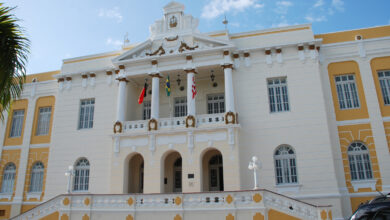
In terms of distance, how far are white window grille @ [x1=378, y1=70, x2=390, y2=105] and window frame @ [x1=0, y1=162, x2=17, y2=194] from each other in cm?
2364

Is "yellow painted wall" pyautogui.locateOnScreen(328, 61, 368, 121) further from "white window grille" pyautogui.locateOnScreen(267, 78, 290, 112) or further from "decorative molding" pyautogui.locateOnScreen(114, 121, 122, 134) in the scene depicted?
"decorative molding" pyautogui.locateOnScreen(114, 121, 122, 134)

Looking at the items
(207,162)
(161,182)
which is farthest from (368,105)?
(161,182)

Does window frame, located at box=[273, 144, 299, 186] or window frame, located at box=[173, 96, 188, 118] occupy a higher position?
window frame, located at box=[173, 96, 188, 118]

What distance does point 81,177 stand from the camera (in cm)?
2000

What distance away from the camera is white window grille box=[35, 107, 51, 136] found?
2238cm

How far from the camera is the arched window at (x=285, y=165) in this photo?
17109mm

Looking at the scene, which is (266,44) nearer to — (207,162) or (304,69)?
(304,69)

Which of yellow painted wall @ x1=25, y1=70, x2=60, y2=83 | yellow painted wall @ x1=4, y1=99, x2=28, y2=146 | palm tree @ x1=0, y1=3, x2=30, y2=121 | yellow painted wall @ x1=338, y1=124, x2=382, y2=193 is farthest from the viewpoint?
yellow painted wall @ x1=25, y1=70, x2=60, y2=83

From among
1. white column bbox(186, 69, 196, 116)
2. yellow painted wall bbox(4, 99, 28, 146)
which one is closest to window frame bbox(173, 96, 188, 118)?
white column bbox(186, 69, 196, 116)

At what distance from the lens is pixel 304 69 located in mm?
18359

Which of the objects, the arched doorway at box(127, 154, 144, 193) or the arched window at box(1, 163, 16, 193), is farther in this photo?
the arched window at box(1, 163, 16, 193)

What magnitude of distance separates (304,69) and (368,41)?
4084mm

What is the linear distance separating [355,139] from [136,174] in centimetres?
1288

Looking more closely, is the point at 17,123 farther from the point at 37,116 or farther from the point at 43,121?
the point at 43,121
